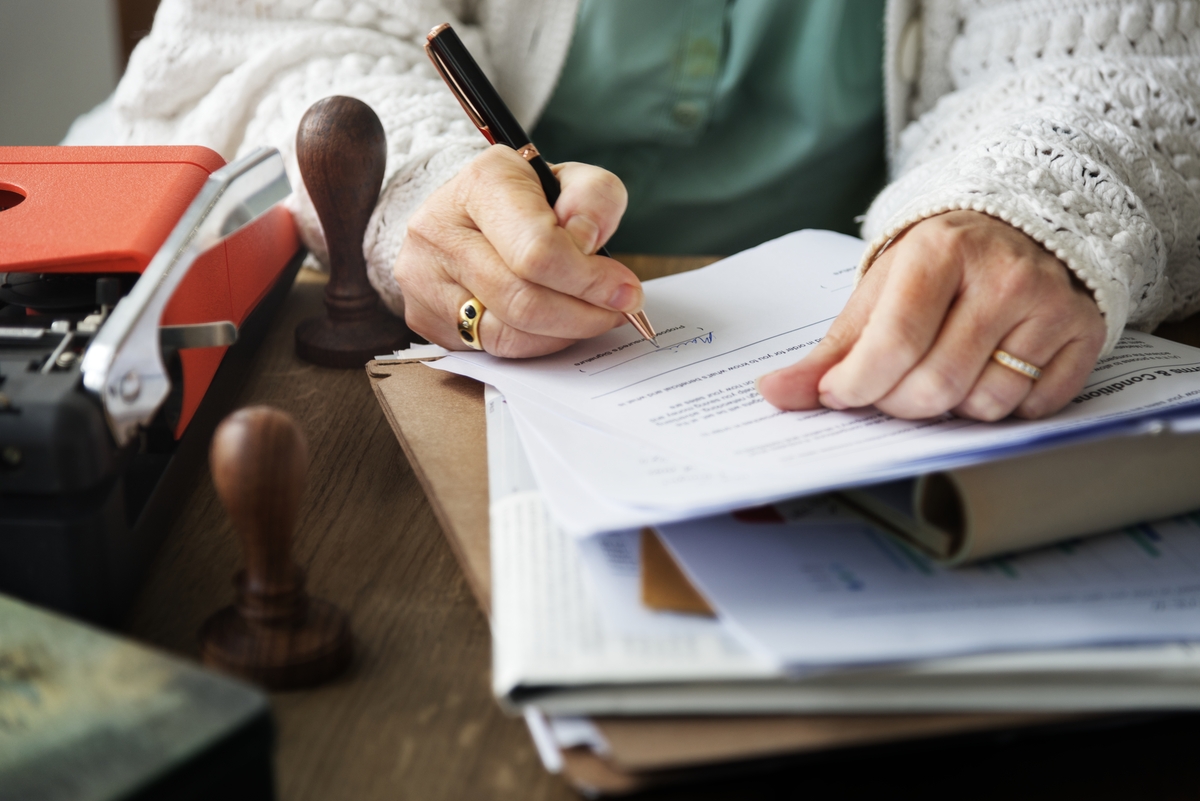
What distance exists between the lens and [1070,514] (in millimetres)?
382

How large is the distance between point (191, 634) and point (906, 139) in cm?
75

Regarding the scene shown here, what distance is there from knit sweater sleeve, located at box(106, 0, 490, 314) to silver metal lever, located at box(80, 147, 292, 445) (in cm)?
32

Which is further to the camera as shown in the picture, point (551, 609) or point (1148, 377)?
point (1148, 377)

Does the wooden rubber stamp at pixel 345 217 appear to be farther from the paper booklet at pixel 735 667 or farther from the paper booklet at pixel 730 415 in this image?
the paper booklet at pixel 735 667

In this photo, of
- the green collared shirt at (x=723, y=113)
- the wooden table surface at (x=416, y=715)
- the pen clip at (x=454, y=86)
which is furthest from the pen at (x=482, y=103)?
the green collared shirt at (x=723, y=113)

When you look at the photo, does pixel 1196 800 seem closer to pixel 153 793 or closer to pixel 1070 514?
pixel 1070 514

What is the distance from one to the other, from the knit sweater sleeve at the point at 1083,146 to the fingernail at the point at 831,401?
129mm

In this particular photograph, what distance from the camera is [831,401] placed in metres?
0.45

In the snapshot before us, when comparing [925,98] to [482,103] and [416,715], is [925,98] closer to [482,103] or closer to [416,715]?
[482,103]

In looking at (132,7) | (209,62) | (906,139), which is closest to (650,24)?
(906,139)

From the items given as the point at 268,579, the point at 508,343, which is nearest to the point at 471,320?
the point at 508,343

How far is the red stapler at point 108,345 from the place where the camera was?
0.35 m

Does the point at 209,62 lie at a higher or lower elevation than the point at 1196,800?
higher
